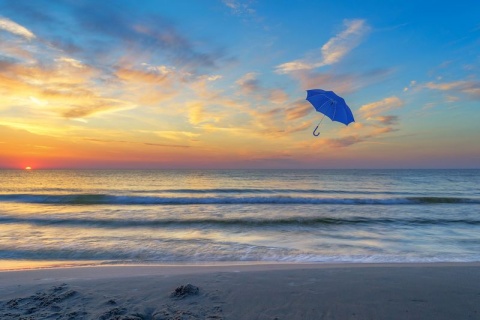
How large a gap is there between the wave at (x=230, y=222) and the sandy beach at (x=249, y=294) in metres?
8.87

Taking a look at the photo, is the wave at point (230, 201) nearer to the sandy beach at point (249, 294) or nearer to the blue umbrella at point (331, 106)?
the blue umbrella at point (331, 106)

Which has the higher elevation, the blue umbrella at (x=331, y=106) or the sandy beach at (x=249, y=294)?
the blue umbrella at (x=331, y=106)

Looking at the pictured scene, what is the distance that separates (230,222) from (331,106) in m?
10.2

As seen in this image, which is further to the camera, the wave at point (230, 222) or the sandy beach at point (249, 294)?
the wave at point (230, 222)

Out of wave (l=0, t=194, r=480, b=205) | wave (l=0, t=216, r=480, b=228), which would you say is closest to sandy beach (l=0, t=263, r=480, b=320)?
wave (l=0, t=216, r=480, b=228)

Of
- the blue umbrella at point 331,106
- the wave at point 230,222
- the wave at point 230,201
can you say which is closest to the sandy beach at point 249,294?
the blue umbrella at point 331,106

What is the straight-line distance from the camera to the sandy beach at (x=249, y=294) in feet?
15.0

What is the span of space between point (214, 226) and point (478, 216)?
54.0 feet

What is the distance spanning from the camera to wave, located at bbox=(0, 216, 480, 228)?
16.1 meters

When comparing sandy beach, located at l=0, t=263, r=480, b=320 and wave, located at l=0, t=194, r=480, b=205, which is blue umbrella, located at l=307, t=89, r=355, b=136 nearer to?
sandy beach, located at l=0, t=263, r=480, b=320

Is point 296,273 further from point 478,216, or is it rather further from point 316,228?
point 478,216

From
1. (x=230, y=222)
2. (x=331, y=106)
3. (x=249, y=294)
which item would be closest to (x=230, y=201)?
(x=230, y=222)

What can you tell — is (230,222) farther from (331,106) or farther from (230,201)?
(230,201)

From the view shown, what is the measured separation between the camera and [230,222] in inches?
662
